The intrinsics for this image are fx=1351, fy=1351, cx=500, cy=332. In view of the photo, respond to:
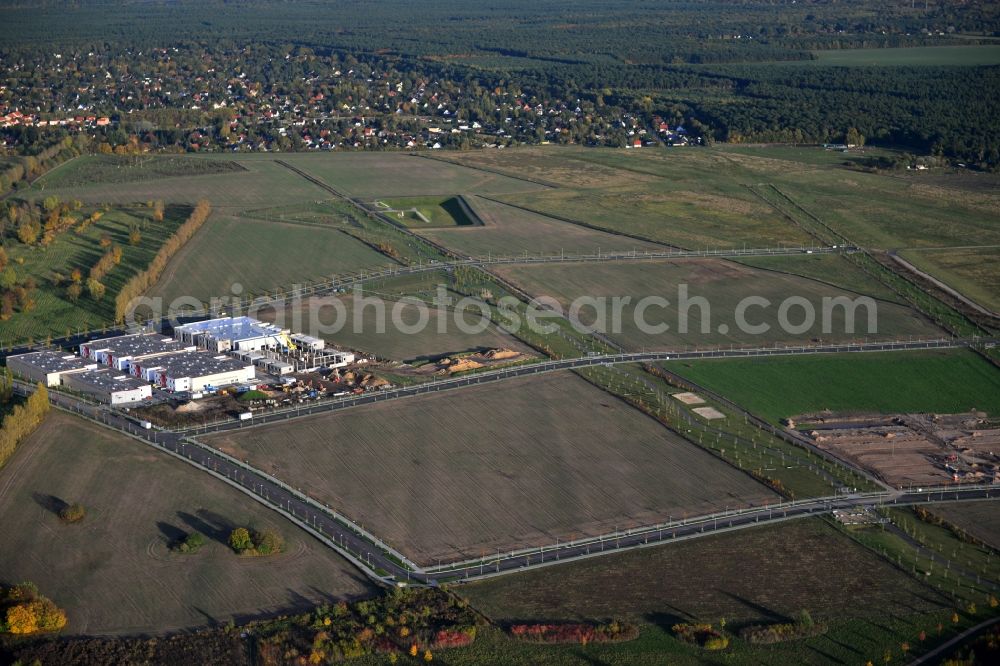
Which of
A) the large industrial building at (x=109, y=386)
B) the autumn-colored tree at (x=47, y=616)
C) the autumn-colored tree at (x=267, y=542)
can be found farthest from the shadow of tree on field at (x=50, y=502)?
the large industrial building at (x=109, y=386)

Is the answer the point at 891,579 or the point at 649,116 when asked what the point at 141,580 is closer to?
the point at 891,579

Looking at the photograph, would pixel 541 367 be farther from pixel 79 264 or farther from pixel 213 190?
pixel 213 190

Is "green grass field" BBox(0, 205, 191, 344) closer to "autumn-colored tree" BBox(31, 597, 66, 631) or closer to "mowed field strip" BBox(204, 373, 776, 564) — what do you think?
"mowed field strip" BBox(204, 373, 776, 564)

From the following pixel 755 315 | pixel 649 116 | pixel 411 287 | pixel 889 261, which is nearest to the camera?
pixel 755 315

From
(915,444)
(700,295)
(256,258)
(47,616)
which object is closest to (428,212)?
(256,258)

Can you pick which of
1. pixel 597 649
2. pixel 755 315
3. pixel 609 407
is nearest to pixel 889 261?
pixel 755 315
